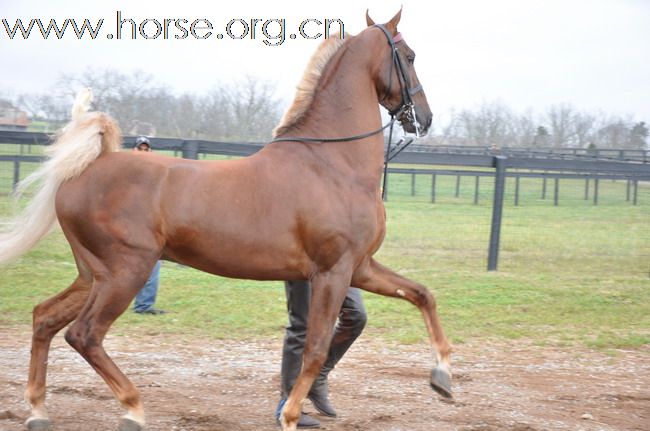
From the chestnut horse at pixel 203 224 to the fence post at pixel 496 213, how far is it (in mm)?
5826

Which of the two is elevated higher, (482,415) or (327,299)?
(327,299)

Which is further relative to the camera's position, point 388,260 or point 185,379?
point 388,260

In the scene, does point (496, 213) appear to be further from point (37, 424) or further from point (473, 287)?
point (37, 424)

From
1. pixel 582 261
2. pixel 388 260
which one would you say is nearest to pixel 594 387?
pixel 388 260

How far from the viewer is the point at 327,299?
4.16 m

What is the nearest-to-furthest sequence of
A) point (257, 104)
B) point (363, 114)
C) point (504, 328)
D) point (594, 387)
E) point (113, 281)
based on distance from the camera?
1. point (113, 281)
2. point (363, 114)
3. point (594, 387)
4. point (504, 328)
5. point (257, 104)

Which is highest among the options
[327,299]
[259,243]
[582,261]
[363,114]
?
[363,114]

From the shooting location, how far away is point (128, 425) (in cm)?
407

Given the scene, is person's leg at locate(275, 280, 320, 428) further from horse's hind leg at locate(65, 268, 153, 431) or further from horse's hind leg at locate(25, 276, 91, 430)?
horse's hind leg at locate(25, 276, 91, 430)

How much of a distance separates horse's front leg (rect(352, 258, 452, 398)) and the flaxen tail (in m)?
1.70

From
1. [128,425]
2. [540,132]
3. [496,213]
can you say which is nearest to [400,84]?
[128,425]

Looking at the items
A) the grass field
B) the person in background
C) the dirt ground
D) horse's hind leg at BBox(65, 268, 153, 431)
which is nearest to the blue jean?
the person in background

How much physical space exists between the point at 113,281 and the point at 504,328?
14.6ft

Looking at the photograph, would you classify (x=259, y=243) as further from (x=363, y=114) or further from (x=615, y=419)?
(x=615, y=419)
